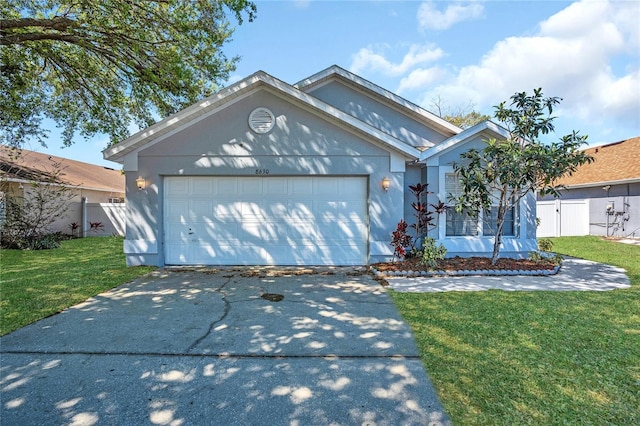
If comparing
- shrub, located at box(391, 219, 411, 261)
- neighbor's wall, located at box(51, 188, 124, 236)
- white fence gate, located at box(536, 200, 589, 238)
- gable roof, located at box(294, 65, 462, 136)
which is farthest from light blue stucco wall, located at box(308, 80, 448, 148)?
neighbor's wall, located at box(51, 188, 124, 236)

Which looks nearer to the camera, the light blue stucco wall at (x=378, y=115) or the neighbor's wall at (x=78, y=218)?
the light blue stucco wall at (x=378, y=115)

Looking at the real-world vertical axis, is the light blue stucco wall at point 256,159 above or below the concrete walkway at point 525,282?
above

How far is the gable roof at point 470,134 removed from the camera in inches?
337

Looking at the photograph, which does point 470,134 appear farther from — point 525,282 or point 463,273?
point 525,282

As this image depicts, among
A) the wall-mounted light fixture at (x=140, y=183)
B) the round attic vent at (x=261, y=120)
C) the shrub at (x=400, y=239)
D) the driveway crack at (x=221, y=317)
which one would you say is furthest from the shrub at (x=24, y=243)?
the shrub at (x=400, y=239)

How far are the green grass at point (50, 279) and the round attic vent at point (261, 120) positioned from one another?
14.8 ft

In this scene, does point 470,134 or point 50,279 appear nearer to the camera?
point 50,279

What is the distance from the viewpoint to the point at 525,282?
6.97 metres

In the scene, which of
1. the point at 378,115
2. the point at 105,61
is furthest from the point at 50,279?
the point at 378,115

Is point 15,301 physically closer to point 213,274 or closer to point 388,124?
point 213,274

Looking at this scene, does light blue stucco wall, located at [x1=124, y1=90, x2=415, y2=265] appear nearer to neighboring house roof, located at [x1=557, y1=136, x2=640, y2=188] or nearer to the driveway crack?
the driveway crack

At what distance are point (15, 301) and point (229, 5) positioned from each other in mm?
8237

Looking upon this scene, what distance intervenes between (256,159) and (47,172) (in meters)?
14.1

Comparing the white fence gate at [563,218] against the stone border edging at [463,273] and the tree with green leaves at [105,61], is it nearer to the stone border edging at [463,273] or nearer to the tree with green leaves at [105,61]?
the stone border edging at [463,273]
